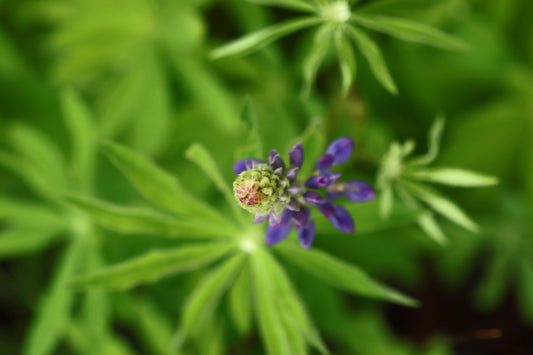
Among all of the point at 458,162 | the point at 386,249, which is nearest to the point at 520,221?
the point at 458,162

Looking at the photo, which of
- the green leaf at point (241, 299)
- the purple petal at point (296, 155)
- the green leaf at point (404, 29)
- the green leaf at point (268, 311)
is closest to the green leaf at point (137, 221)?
the green leaf at point (268, 311)

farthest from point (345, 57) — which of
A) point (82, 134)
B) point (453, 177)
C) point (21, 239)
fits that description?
point (21, 239)

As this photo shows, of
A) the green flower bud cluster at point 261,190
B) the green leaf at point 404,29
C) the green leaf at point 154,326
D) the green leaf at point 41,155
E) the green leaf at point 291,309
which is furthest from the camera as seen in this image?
the green leaf at point 154,326

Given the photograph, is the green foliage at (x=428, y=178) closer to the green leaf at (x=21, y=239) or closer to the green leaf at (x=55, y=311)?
the green leaf at (x=55, y=311)

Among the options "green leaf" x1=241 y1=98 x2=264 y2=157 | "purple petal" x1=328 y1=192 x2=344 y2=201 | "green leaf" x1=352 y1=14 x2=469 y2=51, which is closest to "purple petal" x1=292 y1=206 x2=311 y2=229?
"purple petal" x1=328 y1=192 x2=344 y2=201

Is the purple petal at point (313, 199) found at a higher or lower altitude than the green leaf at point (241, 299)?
lower

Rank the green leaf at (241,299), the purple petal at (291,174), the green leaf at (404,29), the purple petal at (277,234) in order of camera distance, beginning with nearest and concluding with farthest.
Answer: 1. the purple petal at (291,174)
2. the purple petal at (277,234)
3. the green leaf at (404,29)
4. the green leaf at (241,299)

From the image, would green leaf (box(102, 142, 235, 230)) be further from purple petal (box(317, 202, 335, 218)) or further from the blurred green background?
the blurred green background

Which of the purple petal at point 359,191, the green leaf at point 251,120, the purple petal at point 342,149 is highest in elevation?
the green leaf at point 251,120
